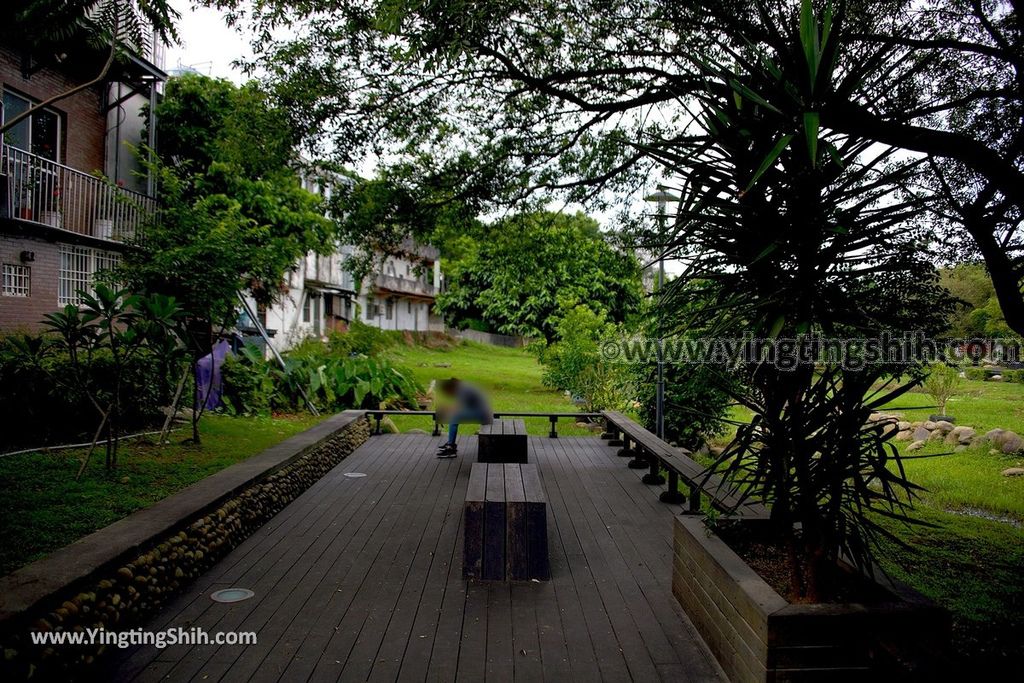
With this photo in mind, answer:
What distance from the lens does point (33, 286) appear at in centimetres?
1111

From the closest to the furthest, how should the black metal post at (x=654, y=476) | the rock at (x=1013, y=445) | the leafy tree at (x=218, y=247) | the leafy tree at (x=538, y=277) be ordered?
1. the black metal post at (x=654, y=476)
2. the leafy tree at (x=218, y=247)
3. the leafy tree at (x=538, y=277)
4. the rock at (x=1013, y=445)

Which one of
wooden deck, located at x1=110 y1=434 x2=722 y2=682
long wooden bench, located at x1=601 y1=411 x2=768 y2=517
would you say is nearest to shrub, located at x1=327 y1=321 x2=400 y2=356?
long wooden bench, located at x1=601 y1=411 x2=768 y2=517

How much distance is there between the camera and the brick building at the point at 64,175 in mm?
10586

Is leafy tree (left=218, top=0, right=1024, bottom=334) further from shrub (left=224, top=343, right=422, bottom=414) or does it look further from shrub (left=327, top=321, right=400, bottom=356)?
shrub (left=327, top=321, right=400, bottom=356)

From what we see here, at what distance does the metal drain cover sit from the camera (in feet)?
12.4

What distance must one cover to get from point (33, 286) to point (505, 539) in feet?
34.8

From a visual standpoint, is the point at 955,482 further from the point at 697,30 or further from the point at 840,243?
the point at 840,243

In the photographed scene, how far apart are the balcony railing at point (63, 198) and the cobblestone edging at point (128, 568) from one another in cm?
588

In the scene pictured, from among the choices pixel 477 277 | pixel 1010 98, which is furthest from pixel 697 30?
pixel 477 277

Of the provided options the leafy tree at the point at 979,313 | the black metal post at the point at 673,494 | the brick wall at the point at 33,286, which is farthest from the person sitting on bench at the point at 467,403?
the brick wall at the point at 33,286

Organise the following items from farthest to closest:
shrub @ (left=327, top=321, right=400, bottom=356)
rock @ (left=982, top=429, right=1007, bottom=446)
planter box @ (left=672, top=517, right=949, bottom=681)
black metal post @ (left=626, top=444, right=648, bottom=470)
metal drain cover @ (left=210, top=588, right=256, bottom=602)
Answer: shrub @ (left=327, top=321, right=400, bottom=356) < rock @ (left=982, top=429, right=1007, bottom=446) < black metal post @ (left=626, top=444, right=648, bottom=470) < metal drain cover @ (left=210, top=588, right=256, bottom=602) < planter box @ (left=672, top=517, right=949, bottom=681)

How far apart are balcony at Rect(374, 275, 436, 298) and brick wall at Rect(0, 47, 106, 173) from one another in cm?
2022

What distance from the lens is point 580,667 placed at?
3082 mm

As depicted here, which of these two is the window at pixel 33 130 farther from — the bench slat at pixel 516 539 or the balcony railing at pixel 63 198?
the bench slat at pixel 516 539
